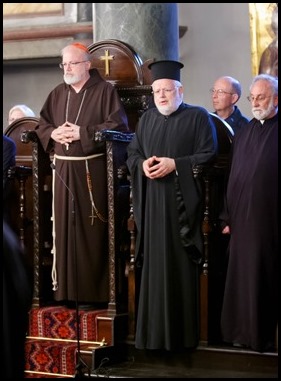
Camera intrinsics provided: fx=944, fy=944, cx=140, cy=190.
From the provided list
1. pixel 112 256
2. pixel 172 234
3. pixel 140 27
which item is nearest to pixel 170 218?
pixel 172 234

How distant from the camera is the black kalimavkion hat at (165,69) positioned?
25.0 ft

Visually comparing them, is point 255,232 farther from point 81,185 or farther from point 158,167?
point 81,185

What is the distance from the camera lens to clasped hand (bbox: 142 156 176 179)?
734 cm

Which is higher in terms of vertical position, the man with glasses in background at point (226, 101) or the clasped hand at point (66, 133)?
the man with glasses in background at point (226, 101)

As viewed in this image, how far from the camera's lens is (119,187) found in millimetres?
7871

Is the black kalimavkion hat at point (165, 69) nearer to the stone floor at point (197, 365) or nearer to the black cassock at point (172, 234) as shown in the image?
the black cassock at point (172, 234)

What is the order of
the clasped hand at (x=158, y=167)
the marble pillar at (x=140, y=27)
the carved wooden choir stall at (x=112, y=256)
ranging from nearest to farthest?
the clasped hand at (x=158, y=167) < the carved wooden choir stall at (x=112, y=256) < the marble pillar at (x=140, y=27)

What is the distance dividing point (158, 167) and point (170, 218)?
1.38 ft

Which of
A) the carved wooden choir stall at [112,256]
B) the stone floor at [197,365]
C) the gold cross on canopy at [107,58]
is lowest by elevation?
the stone floor at [197,365]

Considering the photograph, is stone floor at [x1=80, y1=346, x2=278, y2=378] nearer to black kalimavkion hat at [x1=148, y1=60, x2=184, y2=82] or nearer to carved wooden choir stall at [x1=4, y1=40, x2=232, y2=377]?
carved wooden choir stall at [x1=4, y1=40, x2=232, y2=377]

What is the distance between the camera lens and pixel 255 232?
23.5 ft

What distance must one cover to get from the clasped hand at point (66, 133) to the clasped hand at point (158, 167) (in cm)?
74

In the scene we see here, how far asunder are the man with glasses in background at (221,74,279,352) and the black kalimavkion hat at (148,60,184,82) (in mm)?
730

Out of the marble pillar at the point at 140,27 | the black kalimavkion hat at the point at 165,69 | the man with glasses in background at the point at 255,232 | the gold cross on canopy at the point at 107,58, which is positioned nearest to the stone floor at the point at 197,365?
the man with glasses in background at the point at 255,232
